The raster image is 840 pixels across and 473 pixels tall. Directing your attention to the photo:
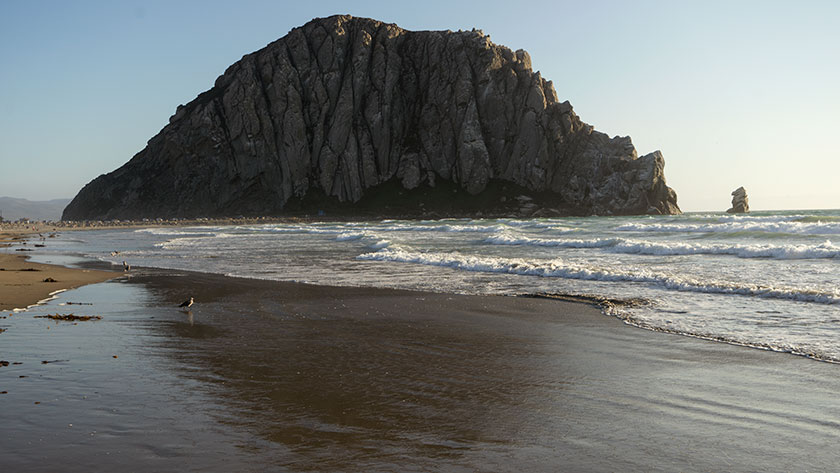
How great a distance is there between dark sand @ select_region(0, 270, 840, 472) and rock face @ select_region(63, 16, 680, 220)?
13102 cm

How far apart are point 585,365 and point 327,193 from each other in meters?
144

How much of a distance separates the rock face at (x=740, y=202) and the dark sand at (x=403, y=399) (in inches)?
5868

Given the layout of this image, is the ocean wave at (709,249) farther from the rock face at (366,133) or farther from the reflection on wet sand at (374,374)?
the rock face at (366,133)

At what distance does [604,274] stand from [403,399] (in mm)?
14346

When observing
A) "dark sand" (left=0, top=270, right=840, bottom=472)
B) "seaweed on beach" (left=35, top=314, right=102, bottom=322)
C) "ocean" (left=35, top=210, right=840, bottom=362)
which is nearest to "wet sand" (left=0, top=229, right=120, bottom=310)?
"seaweed on beach" (left=35, top=314, right=102, bottom=322)

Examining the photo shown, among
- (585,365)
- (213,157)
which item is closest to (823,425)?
(585,365)

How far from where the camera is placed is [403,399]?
7090mm

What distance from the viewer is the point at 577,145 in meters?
143

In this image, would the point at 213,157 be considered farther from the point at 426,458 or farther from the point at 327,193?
the point at 426,458

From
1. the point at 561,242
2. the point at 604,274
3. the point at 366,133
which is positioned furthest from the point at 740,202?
the point at 604,274

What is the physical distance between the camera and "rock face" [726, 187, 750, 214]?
463 ft

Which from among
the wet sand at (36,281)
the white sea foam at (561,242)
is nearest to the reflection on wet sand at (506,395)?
the wet sand at (36,281)

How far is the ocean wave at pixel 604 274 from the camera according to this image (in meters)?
14.6

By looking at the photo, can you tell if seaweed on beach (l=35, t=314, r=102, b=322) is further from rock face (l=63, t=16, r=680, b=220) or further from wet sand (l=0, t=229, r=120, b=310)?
rock face (l=63, t=16, r=680, b=220)
